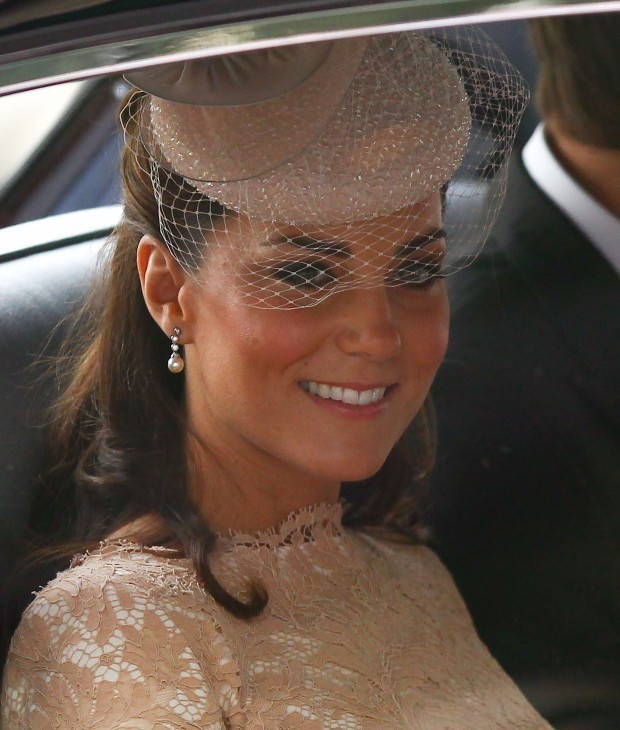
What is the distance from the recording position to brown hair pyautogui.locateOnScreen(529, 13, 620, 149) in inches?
45.8

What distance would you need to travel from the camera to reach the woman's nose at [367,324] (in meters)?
1.15

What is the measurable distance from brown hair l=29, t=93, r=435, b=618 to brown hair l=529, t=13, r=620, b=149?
1.56 feet

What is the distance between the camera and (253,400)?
1.21 meters

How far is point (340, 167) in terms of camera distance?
1073mm

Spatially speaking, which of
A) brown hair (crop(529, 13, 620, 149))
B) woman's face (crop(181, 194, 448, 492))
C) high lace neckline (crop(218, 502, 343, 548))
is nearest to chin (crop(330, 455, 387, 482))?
woman's face (crop(181, 194, 448, 492))

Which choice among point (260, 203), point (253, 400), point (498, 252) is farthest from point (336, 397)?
point (498, 252)

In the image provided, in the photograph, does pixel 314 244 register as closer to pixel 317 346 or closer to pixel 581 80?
pixel 317 346

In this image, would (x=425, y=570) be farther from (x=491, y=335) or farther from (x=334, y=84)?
(x=334, y=84)

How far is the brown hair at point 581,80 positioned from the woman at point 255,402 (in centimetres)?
7

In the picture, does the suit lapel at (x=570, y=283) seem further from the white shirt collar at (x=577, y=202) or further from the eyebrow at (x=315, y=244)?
the eyebrow at (x=315, y=244)

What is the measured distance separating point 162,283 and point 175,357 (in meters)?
0.09

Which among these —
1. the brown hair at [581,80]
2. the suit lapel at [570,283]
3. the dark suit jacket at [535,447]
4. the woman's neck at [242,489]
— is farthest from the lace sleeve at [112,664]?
the suit lapel at [570,283]

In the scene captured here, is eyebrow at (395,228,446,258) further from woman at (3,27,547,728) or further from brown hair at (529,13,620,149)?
brown hair at (529,13,620,149)

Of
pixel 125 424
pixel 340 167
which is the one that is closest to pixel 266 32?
pixel 340 167
